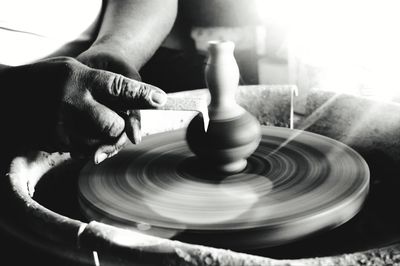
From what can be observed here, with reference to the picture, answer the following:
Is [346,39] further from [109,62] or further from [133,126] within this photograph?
[133,126]

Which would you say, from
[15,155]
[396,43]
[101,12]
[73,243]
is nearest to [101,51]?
[15,155]

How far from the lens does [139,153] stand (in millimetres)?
1179

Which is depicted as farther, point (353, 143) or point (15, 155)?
point (353, 143)

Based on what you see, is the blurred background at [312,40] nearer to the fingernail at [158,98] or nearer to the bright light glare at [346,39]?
the bright light glare at [346,39]

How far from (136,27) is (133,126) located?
0.73 meters

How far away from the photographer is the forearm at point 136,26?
60.7 inches

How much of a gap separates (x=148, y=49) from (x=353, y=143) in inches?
32.5

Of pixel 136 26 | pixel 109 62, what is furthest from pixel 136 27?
pixel 109 62

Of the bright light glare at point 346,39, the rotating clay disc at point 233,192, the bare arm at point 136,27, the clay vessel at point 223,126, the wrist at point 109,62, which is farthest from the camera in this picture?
the bright light glare at point 346,39

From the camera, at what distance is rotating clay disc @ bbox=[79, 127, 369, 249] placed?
2.69 feet

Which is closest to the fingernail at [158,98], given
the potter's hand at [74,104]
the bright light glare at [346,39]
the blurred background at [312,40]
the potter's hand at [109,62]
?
the potter's hand at [74,104]

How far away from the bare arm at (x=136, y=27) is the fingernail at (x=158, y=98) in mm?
586

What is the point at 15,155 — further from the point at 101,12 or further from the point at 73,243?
the point at 101,12

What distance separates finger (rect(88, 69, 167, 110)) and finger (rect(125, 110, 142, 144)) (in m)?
0.10
